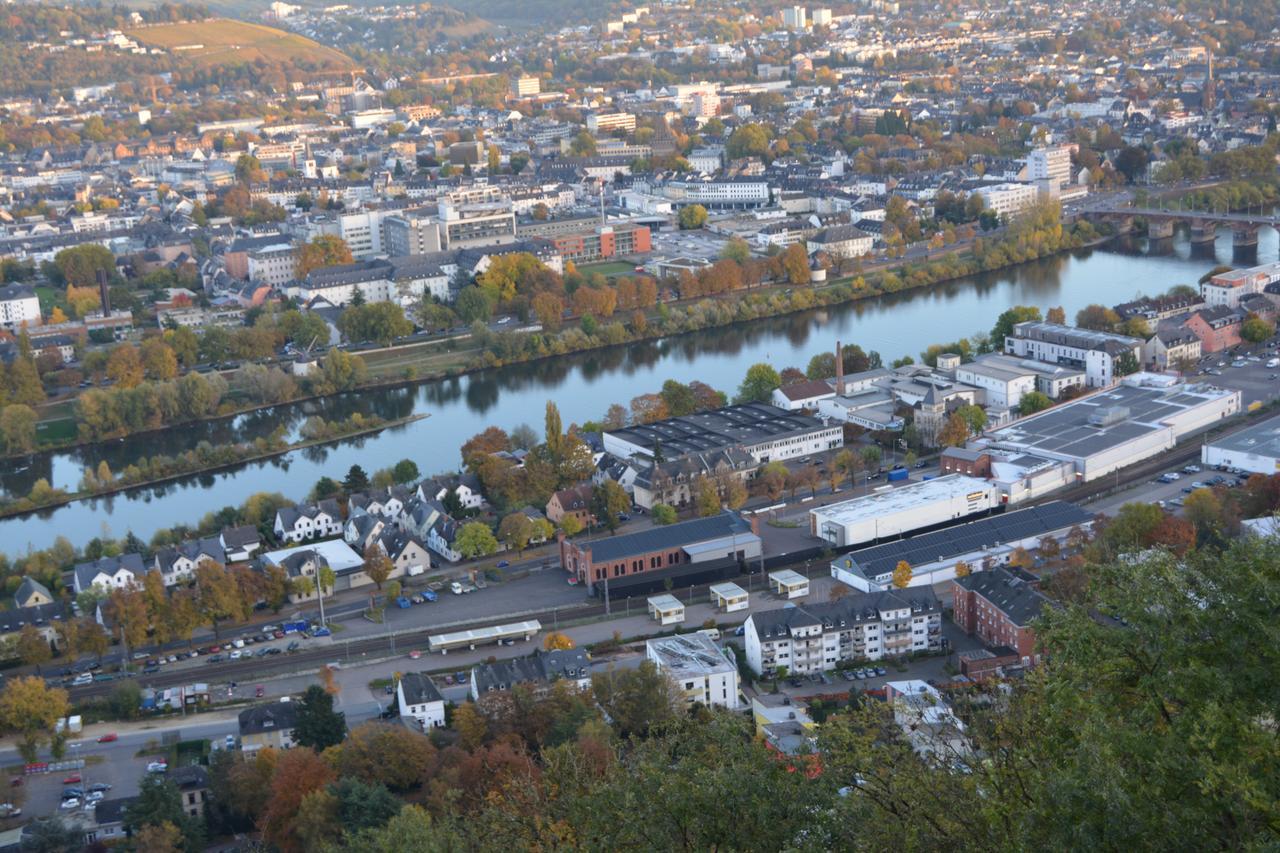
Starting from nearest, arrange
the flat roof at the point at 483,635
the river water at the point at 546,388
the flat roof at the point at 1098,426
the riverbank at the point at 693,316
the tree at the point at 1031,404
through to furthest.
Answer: the flat roof at the point at 483,635 → the flat roof at the point at 1098,426 → the river water at the point at 546,388 → the tree at the point at 1031,404 → the riverbank at the point at 693,316

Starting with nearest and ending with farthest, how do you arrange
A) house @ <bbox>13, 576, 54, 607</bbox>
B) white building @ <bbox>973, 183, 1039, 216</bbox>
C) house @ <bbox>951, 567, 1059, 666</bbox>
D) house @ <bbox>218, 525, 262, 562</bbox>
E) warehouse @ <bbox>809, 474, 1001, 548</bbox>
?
1. house @ <bbox>951, 567, 1059, 666</bbox>
2. house @ <bbox>13, 576, 54, 607</bbox>
3. warehouse @ <bbox>809, 474, 1001, 548</bbox>
4. house @ <bbox>218, 525, 262, 562</bbox>
5. white building @ <bbox>973, 183, 1039, 216</bbox>

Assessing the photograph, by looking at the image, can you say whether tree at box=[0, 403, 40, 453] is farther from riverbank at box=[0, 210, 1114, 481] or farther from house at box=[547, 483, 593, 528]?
house at box=[547, 483, 593, 528]

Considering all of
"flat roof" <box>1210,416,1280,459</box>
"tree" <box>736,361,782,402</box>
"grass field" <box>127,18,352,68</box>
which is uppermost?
"grass field" <box>127,18,352,68</box>

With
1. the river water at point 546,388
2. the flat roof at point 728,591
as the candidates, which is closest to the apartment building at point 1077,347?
the river water at point 546,388

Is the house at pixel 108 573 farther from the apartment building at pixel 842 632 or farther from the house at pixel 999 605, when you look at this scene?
the house at pixel 999 605

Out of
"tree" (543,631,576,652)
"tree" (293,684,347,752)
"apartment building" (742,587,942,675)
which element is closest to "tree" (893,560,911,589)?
"apartment building" (742,587,942,675)

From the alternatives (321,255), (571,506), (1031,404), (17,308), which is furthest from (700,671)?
(321,255)
